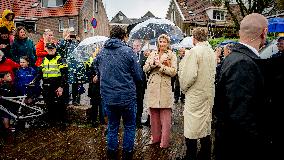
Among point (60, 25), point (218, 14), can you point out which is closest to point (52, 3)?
point (60, 25)

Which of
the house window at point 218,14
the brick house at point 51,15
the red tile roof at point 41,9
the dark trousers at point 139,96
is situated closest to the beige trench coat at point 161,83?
the dark trousers at point 139,96

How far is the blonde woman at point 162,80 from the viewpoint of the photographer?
7043 millimetres

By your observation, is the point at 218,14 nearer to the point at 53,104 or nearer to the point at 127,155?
the point at 53,104

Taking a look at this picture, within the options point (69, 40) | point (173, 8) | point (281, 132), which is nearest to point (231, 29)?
point (173, 8)

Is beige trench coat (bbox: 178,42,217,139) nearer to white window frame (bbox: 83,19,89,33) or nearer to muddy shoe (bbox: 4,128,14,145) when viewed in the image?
muddy shoe (bbox: 4,128,14,145)

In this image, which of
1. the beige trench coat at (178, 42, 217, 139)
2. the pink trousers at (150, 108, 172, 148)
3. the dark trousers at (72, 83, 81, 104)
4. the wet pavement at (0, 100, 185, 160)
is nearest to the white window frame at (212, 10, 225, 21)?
the dark trousers at (72, 83, 81, 104)

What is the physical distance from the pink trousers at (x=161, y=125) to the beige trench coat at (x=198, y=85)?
1258 mm

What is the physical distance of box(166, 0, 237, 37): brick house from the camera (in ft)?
157

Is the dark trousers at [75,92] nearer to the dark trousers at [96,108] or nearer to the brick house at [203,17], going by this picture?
the dark trousers at [96,108]

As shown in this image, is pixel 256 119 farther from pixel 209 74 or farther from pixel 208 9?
pixel 208 9

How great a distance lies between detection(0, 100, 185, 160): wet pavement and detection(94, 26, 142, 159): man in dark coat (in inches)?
23.5

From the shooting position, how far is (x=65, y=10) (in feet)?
151

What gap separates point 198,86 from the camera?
19.1 feet

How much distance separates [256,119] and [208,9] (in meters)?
49.0
